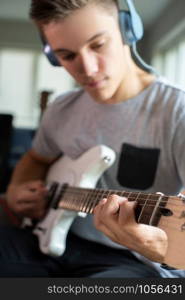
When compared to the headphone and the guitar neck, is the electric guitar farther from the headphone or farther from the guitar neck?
the headphone

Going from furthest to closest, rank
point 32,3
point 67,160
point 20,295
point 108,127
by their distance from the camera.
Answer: point 67,160
point 108,127
point 32,3
point 20,295

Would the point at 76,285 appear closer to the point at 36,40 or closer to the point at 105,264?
the point at 105,264

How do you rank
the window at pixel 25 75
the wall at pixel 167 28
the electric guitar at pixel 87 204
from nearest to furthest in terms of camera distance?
the electric guitar at pixel 87 204, the wall at pixel 167 28, the window at pixel 25 75

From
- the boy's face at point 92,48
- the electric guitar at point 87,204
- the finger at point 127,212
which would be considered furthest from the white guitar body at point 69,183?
the finger at point 127,212

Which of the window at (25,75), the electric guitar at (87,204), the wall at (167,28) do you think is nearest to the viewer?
the electric guitar at (87,204)

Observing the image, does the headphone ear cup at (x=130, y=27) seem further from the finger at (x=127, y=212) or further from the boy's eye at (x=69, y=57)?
the finger at (x=127, y=212)

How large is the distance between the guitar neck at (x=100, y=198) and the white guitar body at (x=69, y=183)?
0.02m

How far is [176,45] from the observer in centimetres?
66

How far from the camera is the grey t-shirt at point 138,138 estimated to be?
2.09ft

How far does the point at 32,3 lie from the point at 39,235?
43 centimetres

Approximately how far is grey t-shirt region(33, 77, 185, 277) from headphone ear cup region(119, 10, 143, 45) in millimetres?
88

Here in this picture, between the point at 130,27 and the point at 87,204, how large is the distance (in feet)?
0.93

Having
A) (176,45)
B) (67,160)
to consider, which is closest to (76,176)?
(67,160)

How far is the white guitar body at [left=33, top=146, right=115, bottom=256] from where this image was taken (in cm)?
70
